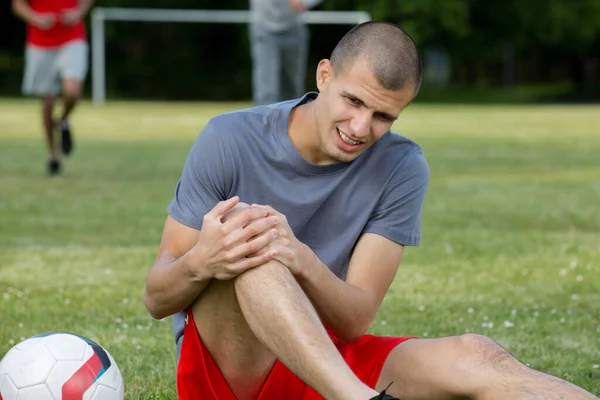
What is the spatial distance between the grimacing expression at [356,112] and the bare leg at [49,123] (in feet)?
30.2

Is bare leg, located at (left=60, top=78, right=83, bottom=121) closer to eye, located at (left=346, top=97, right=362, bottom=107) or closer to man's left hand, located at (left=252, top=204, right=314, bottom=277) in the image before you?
eye, located at (left=346, top=97, right=362, bottom=107)

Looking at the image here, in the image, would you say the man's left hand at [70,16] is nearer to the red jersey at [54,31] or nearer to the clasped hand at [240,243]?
the red jersey at [54,31]

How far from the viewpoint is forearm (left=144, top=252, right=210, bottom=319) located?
357 centimetres

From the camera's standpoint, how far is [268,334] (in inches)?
133

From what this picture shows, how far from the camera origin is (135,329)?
557 cm

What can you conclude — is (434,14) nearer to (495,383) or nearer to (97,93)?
(97,93)

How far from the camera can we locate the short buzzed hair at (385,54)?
3.81 meters

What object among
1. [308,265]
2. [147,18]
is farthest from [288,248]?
[147,18]

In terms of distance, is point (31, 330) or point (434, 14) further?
point (434, 14)

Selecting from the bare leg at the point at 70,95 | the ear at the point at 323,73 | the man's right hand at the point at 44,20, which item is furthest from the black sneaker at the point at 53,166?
the ear at the point at 323,73

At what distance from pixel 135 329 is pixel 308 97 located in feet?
6.41

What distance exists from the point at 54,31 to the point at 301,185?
33.1 feet

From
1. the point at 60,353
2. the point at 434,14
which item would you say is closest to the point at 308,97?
the point at 60,353

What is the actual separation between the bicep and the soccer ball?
902mm
